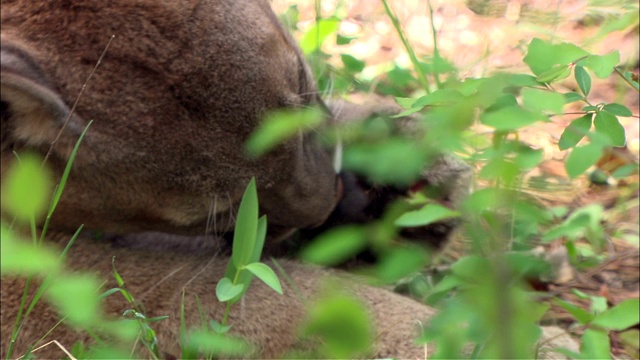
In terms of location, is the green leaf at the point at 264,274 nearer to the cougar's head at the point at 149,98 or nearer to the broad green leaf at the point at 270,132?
the broad green leaf at the point at 270,132

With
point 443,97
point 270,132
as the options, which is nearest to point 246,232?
point 270,132

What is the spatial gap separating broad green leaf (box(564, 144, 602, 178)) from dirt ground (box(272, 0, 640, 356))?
0.05 meters

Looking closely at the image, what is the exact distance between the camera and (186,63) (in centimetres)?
213

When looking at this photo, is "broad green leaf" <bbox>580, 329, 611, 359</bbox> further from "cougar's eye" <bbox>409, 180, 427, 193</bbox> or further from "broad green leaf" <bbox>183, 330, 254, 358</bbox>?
"cougar's eye" <bbox>409, 180, 427, 193</bbox>

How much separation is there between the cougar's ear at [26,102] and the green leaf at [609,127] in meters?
1.45

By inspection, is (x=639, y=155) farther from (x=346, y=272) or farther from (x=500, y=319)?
(x=500, y=319)

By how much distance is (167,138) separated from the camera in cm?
221

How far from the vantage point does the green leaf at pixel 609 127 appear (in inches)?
66.3

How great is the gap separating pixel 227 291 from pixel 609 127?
1003mm

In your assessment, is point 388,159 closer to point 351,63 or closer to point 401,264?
point 401,264

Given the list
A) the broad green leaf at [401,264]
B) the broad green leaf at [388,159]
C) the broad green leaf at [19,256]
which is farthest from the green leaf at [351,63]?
the broad green leaf at [19,256]

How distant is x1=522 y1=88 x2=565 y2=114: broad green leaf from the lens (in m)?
1.35

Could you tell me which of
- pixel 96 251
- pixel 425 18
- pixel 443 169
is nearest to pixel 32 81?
pixel 96 251

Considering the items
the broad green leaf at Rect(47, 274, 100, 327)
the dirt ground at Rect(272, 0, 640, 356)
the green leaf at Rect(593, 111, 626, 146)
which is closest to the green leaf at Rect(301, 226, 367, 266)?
the dirt ground at Rect(272, 0, 640, 356)
